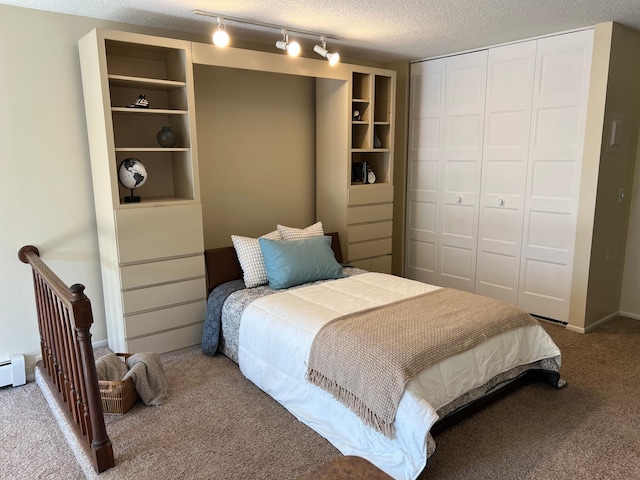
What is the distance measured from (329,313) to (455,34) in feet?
7.75

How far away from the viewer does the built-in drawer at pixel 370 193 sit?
4.04m

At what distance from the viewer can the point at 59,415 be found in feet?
8.00

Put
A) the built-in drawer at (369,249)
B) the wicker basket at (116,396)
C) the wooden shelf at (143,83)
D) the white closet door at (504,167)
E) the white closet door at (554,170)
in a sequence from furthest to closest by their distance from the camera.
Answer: the built-in drawer at (369,249) → the white closet door at (504,167) → the white closet door at (554,170) → the wooden shelf at (143,83) → the wicker basket at (116,396)

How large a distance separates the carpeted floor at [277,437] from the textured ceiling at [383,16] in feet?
7.45

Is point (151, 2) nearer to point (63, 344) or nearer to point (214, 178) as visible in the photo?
point (214, 178)

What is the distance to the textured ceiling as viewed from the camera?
278cm

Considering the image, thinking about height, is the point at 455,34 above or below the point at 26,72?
above

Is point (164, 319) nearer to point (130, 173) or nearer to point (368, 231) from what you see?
point (130, 173)

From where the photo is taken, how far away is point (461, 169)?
4215 mm

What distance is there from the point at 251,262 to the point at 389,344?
56.3 inches

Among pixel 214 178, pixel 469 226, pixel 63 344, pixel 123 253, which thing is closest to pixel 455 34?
pixel 469 226

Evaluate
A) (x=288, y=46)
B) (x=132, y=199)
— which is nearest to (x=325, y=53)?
(x=288, y=46)

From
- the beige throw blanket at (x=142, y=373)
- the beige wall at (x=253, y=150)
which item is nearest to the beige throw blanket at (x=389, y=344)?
the beige throw blanket at (x=142, y=373)

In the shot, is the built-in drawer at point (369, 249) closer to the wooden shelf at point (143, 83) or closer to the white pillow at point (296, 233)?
the white pillow at point (296, 233)
